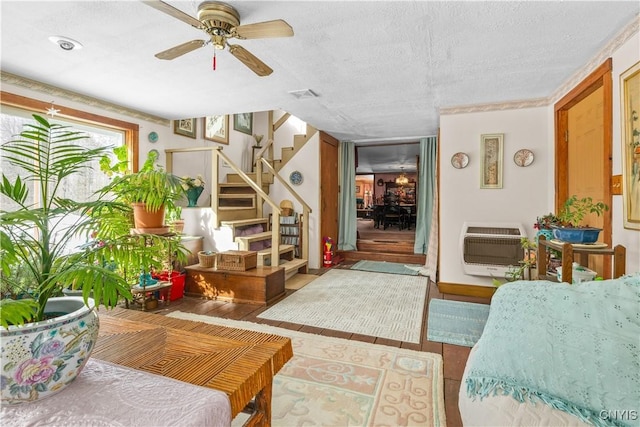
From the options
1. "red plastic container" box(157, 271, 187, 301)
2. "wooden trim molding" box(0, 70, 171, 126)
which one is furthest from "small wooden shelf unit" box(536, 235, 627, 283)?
"wooden trim molding" box(0, 70, 171, 126)

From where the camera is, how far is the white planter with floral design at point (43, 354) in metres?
0.73

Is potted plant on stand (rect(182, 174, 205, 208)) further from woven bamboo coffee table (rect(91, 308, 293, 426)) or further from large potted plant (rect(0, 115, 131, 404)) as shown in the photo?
large potted plant (rect(0, 115, 131, 404))

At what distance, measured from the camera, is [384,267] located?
509 centimetres

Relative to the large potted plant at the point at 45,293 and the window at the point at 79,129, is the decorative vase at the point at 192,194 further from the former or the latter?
the large potted plant at the point at 45,293

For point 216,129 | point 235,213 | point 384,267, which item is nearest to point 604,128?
point 384,267

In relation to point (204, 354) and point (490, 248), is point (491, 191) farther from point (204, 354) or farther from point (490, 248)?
point (204, 354)

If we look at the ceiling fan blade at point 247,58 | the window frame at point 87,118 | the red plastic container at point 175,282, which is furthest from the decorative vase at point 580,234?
the window frame at point 87,118

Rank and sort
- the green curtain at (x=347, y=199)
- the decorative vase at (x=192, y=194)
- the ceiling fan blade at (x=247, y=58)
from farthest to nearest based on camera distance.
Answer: the green curtain at (x=347, y=199), the decorative vase at (x=192, y=194), the ceiling fan blade at (x=247, y=58)

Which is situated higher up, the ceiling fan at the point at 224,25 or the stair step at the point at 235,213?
the ceiling fan at the point at 224,25

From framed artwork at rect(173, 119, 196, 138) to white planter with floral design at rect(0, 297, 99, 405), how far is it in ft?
13.6

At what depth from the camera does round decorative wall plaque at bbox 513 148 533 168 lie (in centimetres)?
341

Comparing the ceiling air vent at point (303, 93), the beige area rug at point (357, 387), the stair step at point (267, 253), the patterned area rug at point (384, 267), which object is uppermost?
the ceiling air vent at point (303, 93)

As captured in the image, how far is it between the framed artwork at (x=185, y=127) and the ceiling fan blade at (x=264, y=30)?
10.2ft

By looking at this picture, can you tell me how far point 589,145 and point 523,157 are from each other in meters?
0.80
